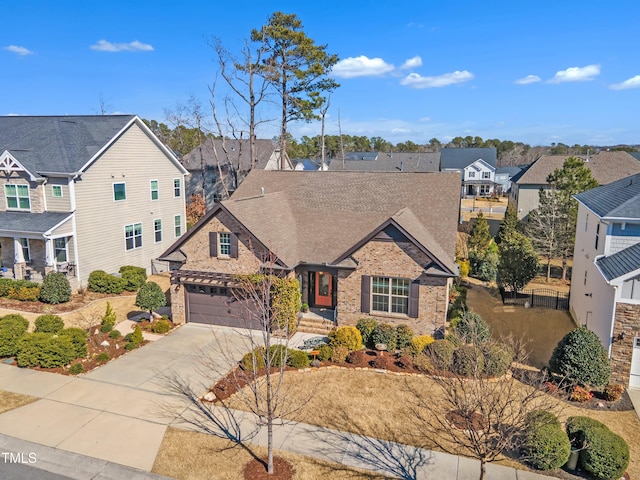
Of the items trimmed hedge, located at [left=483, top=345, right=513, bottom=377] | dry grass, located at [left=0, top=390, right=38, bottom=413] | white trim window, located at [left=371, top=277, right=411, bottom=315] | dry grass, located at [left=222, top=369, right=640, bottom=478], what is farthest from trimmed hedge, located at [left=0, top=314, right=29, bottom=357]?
trimmed hedge, located at [left=483, top=345, right=513, bottom=377]

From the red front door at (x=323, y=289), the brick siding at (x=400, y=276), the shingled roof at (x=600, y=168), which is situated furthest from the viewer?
the shingled roof at (x=600, y=168)

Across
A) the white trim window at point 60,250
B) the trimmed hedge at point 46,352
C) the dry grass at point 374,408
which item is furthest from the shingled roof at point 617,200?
the white trim window at point 60,250

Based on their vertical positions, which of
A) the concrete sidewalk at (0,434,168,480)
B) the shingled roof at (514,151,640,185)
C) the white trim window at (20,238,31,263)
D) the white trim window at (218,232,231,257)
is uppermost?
the shingled roof at (514,151,640,185)

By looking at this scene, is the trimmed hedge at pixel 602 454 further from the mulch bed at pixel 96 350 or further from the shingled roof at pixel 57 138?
the shingled roof at pixel 57 138

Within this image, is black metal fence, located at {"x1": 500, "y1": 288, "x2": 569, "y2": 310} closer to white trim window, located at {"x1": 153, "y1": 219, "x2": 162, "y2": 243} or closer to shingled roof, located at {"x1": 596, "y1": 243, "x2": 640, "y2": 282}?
shingled roof, located at {"x1": 596, "y1": 243, "x2": 640, "y2": 282}

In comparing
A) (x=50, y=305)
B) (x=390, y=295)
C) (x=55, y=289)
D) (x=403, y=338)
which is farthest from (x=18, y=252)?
(x=403, y=338)

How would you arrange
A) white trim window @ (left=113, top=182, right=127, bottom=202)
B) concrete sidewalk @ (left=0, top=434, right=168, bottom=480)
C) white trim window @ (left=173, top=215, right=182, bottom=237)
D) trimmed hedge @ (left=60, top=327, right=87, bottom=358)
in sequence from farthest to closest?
Answer: white trim window @ (left=173, top=215, right=182, bottom=237) → white trim window @ (left=113, top=182, right=127, bottom=202) → trimmed hedge @ (left=60, top=327, right=87, bottom=358) → concrete sidewalk @ (left=0, top=434, right=168, bottom=480)

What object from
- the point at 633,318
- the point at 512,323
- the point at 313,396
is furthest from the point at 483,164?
the point at 313,396
